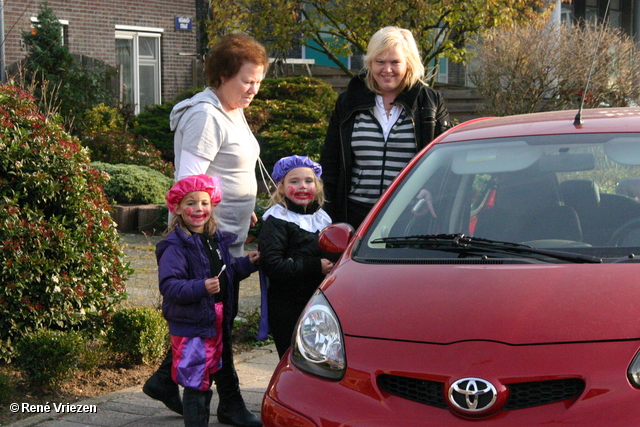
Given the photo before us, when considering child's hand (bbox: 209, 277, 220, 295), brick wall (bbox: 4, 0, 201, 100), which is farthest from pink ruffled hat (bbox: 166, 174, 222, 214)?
brick wall (bbox: 4, 0, 201, 100)

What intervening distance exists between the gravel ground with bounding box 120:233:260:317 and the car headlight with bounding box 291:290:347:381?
2.84 m

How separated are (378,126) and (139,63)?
15963 mm

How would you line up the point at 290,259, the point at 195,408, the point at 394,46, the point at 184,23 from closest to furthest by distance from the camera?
the point at 195,408 → the point at 290,259 → the point at 394,46 → the point at 184,23

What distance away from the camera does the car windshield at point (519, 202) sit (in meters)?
3.41

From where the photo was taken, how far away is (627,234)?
3406 millimetres

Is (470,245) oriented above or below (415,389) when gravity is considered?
above

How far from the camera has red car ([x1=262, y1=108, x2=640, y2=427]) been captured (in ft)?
8.87

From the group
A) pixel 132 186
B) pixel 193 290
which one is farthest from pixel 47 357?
pixel 132 186

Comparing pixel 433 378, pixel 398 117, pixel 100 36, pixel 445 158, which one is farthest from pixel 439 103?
pixel 100 36

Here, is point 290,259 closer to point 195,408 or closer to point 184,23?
point 195,408

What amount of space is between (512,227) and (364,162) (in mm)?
1565

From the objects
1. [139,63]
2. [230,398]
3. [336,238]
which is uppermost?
[139,63]

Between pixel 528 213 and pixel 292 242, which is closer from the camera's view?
pixel 528 213

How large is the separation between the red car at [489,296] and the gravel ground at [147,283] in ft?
9.08
